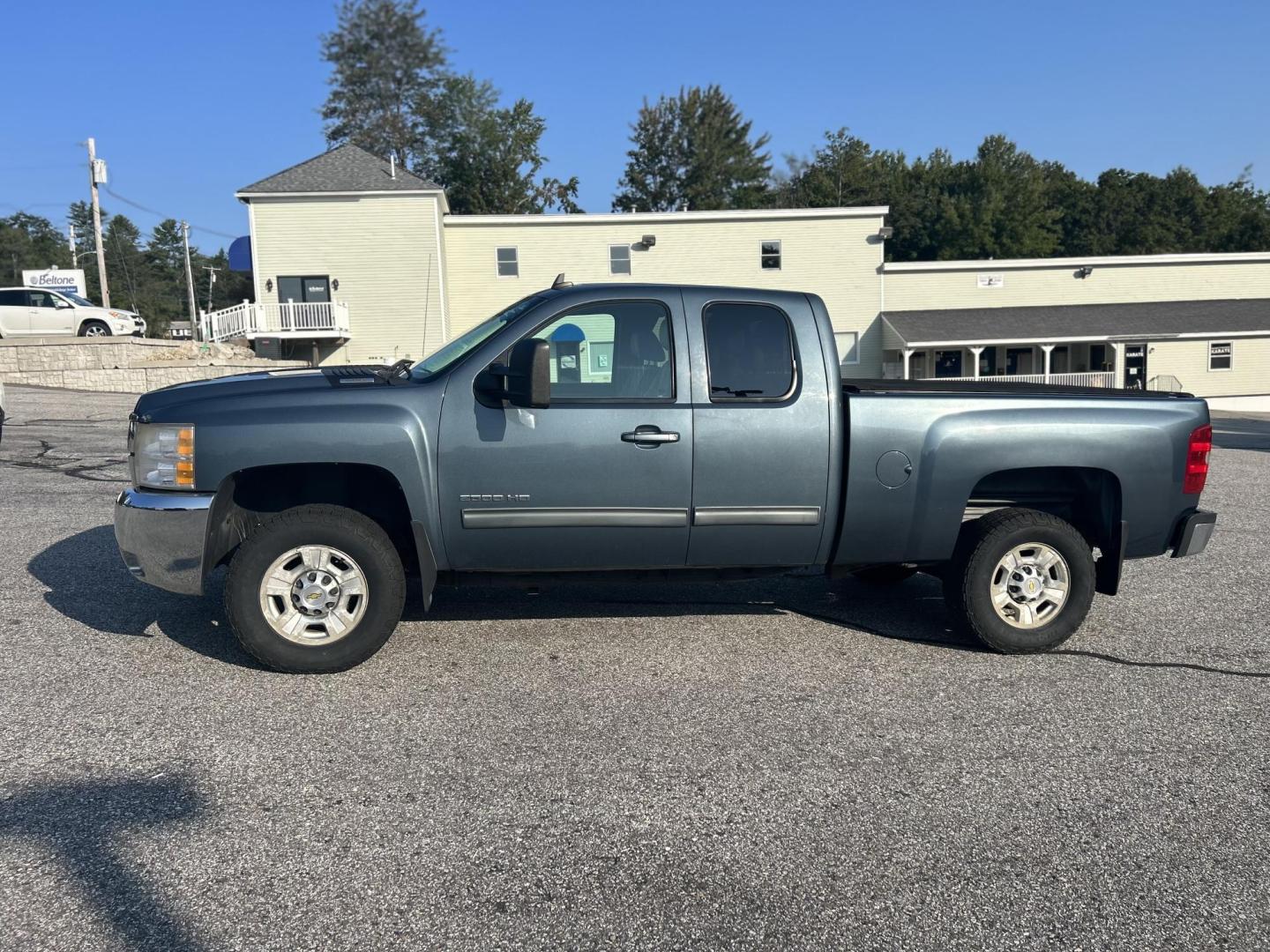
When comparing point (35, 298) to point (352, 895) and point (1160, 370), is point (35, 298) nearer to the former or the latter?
point (352, 895)

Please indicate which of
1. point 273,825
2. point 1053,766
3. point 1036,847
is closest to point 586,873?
point 273,825

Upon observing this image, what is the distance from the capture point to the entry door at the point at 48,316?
28516mm

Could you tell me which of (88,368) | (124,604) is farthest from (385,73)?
(124,604)

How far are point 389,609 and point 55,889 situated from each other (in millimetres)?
2058

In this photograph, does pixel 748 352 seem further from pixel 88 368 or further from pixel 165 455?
pixel 88 368

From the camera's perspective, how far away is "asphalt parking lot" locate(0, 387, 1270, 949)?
2912 mm

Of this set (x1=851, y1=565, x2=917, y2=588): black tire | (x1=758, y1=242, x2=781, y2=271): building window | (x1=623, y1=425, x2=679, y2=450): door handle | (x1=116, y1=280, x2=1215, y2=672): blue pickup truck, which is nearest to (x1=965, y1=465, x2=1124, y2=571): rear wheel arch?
(x1=116, y1=280, x2=1215, y2=672): blue pickup truck

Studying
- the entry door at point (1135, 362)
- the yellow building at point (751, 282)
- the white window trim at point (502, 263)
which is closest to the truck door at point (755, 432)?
the yellow building at point (751, 282)

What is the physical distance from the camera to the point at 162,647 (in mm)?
5262

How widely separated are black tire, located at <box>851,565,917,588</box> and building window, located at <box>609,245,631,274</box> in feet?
96.8

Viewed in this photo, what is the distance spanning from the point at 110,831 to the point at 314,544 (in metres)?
1.75

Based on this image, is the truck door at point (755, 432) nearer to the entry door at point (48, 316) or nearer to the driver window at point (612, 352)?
the driver window at point (612, 352)

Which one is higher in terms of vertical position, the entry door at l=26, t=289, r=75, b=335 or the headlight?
the entry door at l=26, t=289, r=75, b=335

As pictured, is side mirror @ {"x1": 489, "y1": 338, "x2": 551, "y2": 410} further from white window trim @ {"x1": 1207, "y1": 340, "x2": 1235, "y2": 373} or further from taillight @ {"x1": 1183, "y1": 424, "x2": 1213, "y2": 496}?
white window trim @ {"x1": 1207, "y1": 340, "x2": 1235, "y2": 373}
